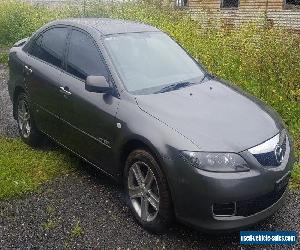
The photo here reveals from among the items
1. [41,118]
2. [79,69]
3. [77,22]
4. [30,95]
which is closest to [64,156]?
[41,118]

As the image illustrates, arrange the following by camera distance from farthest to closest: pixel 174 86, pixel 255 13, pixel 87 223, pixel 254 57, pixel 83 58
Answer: pixel 255 13 < pixel 254 57 < pixel 83 58 < pixel 174 86 < pixel 87 223

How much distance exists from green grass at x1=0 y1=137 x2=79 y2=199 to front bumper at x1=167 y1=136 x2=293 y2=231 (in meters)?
2.04

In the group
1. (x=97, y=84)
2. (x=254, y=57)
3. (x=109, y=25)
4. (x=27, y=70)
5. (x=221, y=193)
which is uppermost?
(x=109, y=25)

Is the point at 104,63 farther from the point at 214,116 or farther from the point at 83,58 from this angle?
the point at 214,116

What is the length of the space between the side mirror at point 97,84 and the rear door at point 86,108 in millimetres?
117

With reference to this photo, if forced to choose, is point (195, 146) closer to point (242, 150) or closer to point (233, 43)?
point (242, 150)

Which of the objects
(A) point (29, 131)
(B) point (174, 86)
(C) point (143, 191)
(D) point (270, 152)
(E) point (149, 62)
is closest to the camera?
(D) point (270, 152)

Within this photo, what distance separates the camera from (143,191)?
155 inches

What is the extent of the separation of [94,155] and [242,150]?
175cm

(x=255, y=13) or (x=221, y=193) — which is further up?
(x=221, y=193)

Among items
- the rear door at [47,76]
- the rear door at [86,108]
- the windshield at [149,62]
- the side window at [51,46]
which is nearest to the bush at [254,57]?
the windshield at [149,62]

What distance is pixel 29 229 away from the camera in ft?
13.1

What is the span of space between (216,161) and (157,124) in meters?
0.65

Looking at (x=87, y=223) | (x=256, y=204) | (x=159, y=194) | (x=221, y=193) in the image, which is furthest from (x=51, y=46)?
(x=256, y=204)
